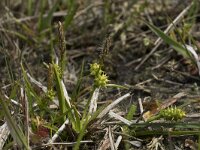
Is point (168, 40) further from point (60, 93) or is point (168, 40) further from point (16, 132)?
point (16, 132)

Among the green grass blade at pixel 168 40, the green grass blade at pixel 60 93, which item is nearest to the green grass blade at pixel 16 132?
the green grass blade at pixel 60 93

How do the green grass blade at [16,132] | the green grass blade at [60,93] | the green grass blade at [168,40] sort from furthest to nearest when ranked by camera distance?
the green grass blade at [168,40] → the green grass blade at [60,93] → the green grass blade at [16,132]

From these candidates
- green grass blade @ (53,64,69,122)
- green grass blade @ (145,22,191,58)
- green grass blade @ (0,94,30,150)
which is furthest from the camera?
green grass blade @ (145,22,191,58)

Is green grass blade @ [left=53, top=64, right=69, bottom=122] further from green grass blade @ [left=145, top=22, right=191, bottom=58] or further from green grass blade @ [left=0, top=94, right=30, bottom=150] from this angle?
green grass blade @ [left=145, top=22, right=191, bottom=58]

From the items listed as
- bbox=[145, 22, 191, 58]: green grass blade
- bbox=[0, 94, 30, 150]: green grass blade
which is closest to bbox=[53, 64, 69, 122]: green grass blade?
bbox=[0, 94, 30, 150]: green grass blade

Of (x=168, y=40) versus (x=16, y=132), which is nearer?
(x=16, y=132)

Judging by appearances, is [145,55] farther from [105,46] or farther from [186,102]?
[105,46]

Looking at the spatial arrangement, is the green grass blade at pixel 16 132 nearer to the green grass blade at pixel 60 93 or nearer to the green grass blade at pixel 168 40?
the green grass blade at pixel 60 93

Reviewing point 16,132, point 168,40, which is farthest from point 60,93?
point 168,40

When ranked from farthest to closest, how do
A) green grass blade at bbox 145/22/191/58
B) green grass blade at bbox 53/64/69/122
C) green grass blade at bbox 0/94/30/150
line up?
green grass blade at bbox 145/22/191/58 → green grass blade at bbox 53/64/69/122 → green grass blade at bbox 0/94/30/150

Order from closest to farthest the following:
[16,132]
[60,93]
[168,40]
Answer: [16,132]
[60,93]
[168,40]

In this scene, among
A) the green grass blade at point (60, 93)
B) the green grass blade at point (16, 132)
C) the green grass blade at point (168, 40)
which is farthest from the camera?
the green grass blade at point (168, 40)
